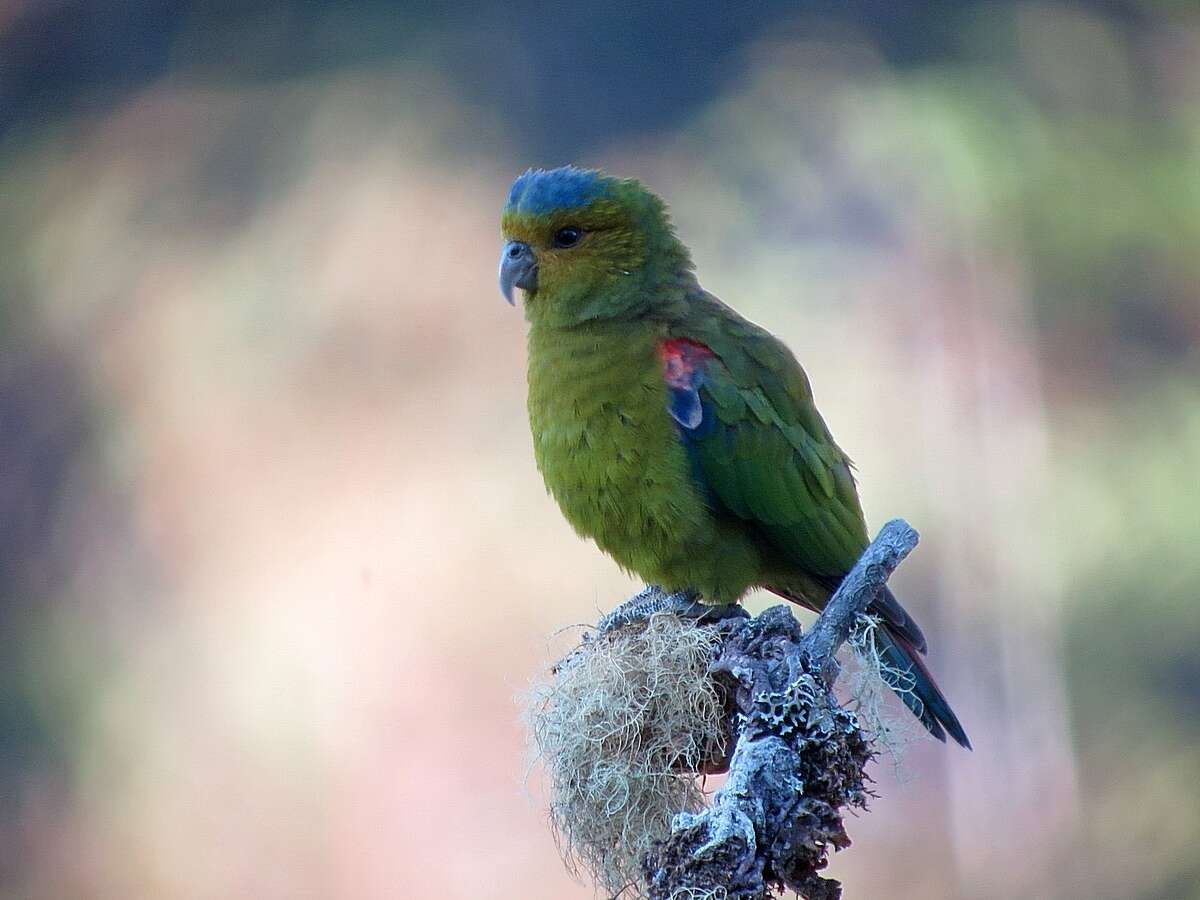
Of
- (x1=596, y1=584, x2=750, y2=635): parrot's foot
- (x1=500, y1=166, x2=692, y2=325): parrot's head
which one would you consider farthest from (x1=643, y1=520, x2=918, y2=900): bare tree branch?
(x1=500, y1=166, x2=692, y2=325): parrot's head

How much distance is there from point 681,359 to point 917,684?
751 millimetres

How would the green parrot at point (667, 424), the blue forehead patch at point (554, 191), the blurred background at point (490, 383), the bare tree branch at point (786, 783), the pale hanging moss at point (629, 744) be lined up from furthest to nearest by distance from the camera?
the blurred background at point (490, 383), the blue forehead patch at point (554, 191), the green parrot at point (667, 424), the pale hanging moss at point (629, 744), the bare tree branch at point (786, 783)

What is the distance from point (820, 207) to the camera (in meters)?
4.34

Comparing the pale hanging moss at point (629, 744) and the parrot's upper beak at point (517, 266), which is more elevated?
the parrot's upper beak at point (517, 266)

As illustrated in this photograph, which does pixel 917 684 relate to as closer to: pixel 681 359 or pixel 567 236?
pixel 681 359

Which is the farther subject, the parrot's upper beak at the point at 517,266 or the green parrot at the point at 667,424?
the parrot's upper beak at the point at 517,266

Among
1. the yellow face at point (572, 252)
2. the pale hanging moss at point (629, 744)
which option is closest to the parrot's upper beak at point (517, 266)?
the yellow face at point (572, 252)

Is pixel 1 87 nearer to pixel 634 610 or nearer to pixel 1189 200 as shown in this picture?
pixel 634 610

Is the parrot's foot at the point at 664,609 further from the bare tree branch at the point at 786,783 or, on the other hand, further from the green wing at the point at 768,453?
the bare tree branch at the point at 786,783

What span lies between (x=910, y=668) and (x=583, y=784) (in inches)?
27.4

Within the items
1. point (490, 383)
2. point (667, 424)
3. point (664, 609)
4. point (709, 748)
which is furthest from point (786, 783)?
point (490, 383)

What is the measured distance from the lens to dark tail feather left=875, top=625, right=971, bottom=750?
2.20m

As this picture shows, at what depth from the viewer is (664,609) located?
2.21 meters

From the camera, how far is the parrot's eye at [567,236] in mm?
2451
